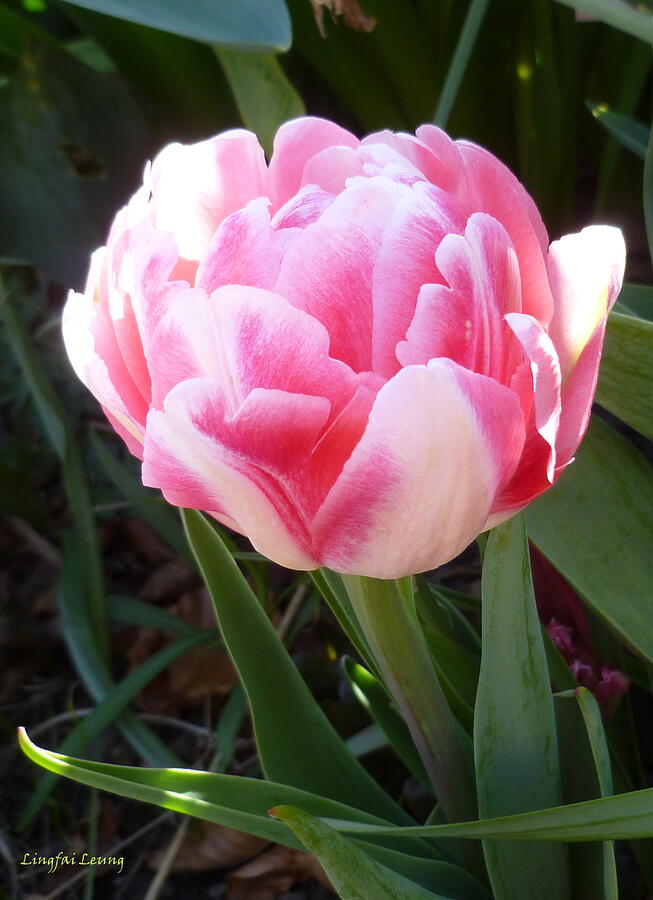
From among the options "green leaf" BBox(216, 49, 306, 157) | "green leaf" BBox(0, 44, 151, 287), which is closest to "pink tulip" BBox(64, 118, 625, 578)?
"green leaf" BBox(216, 49, 306, 157)

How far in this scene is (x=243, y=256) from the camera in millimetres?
388

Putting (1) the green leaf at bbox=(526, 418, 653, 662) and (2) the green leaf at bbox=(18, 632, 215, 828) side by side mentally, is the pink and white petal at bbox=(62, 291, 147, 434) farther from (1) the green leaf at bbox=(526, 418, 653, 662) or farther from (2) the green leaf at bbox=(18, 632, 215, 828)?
(2) the green leaf at bbox=(18, 632, 215, 828)

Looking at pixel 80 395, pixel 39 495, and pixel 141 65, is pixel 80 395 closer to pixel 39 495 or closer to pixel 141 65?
pixel 39 495

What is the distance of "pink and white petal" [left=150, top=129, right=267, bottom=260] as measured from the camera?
44 cm

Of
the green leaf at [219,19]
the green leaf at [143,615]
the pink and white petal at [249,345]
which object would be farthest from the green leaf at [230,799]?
the green leaf at [143,615]

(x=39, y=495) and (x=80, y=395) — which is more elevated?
(x=80, y=395)

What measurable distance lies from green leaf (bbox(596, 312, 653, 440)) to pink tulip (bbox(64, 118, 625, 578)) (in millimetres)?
137

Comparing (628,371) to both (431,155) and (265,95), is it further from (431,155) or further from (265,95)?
(265,95)

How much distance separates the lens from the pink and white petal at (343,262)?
14.7 inches

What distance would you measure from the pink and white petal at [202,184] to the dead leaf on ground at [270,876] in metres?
0.71

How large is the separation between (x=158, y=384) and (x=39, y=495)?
114cm

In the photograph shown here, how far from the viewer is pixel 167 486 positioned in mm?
388

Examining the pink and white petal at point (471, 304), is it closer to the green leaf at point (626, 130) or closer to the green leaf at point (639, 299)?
the green leaf at point (639, 299)

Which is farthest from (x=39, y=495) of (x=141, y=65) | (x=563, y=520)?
(x=563, y=520)
